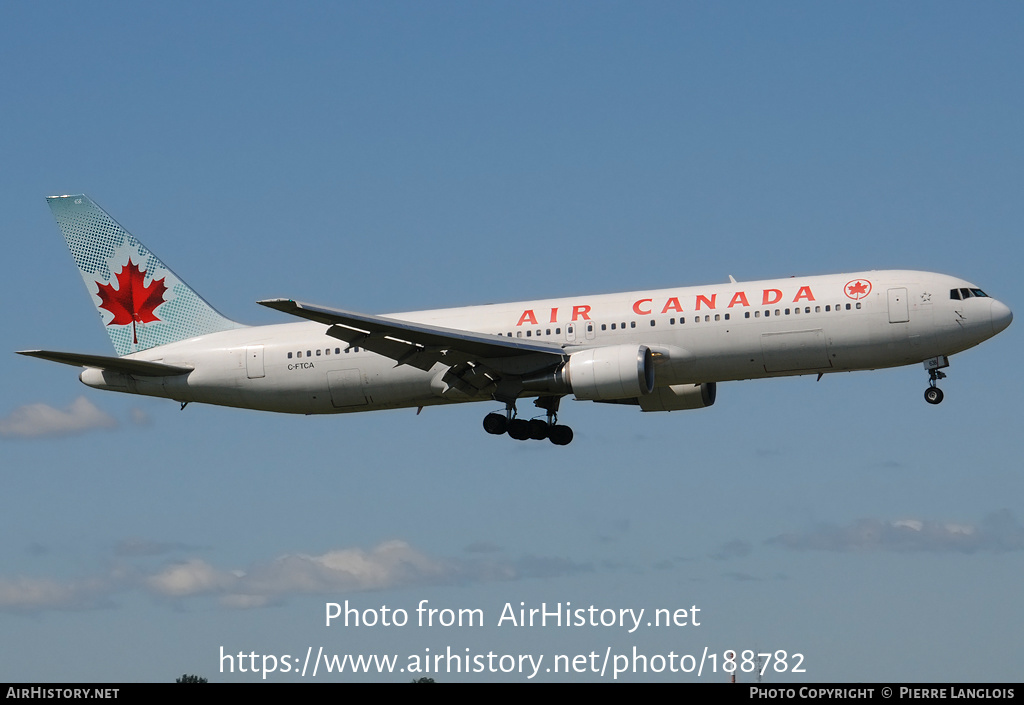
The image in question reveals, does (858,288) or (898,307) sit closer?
(898,307)

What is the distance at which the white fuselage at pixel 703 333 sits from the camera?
40.2 m

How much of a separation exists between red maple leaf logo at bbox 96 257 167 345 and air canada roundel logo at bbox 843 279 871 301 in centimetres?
2348

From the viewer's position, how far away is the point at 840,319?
40.1 meters

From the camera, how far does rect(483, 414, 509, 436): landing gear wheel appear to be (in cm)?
4447

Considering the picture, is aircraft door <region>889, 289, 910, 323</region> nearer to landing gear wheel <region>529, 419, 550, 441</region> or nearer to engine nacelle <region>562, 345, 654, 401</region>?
engine nacelle <region>562, 345, 654, 401</region>

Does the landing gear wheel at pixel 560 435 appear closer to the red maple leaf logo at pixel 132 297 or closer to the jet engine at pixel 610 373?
the jet engine at pixel 610 373

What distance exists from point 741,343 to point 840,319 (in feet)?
9.40

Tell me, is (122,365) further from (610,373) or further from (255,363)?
(610,373)

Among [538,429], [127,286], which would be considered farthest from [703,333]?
[127,286]

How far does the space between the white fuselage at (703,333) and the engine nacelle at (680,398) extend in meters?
3.61

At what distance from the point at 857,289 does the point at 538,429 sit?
11.0 m

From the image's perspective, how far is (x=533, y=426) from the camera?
4491cm

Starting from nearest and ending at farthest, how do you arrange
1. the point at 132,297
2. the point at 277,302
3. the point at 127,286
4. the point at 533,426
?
the point at 277,302
the point at 533,426
the point at 132,297
the point at 127,286
